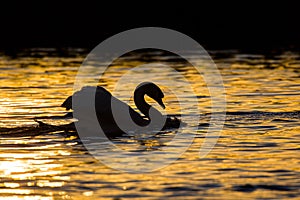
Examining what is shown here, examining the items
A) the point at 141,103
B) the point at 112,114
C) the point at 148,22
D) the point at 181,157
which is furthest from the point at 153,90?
the point at 148,22

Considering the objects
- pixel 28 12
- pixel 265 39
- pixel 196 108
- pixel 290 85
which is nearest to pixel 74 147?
pixel 196 108

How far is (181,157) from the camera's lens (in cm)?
1628

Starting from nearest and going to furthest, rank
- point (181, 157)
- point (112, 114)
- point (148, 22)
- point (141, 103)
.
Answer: point (181, 157), point (112, 114), point (141, 103), point (148, 22)

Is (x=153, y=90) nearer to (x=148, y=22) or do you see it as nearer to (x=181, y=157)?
(x=181, y=157)

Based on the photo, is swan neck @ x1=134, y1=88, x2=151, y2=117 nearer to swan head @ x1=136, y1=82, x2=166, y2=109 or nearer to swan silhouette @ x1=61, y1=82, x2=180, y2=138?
swan head @ x1=136, y1=82, x2=166, y2=109

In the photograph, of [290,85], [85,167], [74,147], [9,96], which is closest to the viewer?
[85,167]

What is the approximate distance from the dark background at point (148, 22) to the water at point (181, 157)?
22.3 meters

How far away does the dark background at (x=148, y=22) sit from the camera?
5194cm

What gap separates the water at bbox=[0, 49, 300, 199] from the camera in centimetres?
1365

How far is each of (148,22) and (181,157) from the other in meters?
47.3

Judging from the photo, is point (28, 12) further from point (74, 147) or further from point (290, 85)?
point (74, 147)

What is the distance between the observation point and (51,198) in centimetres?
1323

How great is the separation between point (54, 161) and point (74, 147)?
4.50ft

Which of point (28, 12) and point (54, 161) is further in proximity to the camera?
point (28, 12)
